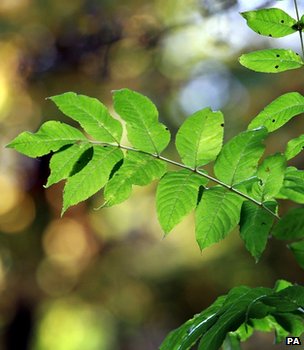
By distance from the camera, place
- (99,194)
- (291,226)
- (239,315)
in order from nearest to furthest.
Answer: (291,226) → (239,315) → (99,194)

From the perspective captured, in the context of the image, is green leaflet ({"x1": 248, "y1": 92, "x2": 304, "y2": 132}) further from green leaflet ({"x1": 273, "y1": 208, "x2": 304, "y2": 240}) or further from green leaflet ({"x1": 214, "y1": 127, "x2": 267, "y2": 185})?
green leaflet ({"x1": 273, "y1": 208, "x2": 304, "y2": 240})

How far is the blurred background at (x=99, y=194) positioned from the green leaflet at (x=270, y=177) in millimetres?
3928

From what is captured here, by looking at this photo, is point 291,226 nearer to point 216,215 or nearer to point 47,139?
point 216,215

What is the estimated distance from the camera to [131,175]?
70 centimetres

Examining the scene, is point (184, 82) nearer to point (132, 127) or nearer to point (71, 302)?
point (71, 302)

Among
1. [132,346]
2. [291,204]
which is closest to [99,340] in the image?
[132,346]

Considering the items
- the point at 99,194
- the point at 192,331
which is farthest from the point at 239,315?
the point at 99,194

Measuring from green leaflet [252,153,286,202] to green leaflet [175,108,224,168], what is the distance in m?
0.06

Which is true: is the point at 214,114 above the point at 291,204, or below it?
above

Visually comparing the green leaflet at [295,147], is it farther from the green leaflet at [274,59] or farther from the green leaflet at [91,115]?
the green leaflet at [91,115]

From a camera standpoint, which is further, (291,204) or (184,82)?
(184,82)

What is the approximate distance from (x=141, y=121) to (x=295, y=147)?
17cm

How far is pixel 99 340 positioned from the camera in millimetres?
6629

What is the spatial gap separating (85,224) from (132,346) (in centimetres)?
169
